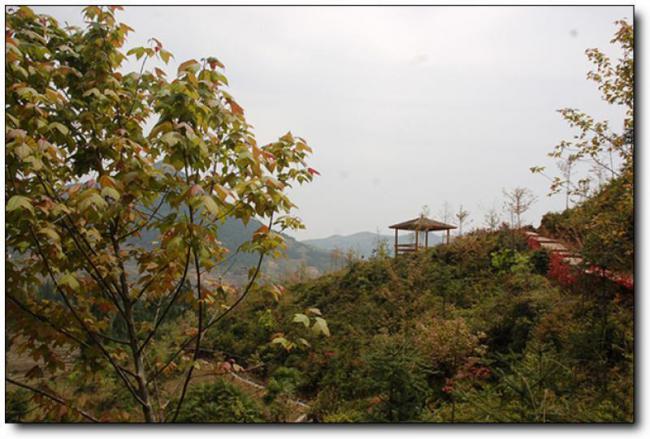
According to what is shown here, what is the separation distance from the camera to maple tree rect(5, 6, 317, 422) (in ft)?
5.56

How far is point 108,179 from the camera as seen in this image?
1647 millimetres

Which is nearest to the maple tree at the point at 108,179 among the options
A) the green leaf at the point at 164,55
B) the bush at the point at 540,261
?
the green leaf at the point at 164,55

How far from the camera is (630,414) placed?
2.61 metres

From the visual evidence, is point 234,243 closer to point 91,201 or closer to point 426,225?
point 91,201

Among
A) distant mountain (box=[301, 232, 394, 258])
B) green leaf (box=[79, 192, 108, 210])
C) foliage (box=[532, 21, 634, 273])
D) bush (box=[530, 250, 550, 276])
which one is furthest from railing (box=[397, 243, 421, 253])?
green leaf (box=[79, 192, 108, 210])

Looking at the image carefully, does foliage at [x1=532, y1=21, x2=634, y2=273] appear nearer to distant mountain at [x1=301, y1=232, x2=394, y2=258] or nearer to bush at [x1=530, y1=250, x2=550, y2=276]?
bush at [x1=530, y1=250, x2=550, y2=276]

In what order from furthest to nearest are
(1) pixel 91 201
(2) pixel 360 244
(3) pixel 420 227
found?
1. (3) pixel 420 227
2. (2) pixel 360 244
3. (1) pixel 91 201

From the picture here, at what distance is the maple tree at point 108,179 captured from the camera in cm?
169

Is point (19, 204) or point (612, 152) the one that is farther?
point (612, 152)

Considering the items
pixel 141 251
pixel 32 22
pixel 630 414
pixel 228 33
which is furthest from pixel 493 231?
pixel 32 22

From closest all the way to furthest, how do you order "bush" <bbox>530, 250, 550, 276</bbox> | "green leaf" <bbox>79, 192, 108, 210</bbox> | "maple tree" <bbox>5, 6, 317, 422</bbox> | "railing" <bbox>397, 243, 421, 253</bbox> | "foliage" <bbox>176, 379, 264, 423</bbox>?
"green leaf" <bbox>79, 192, 108, 210</bbox> < "maple tree" <bbox>5, 6, 317, 422</bbox> < "foliage" <bbox>176, 379, 264, 423</bbox> < "bush" <bbox>530, 250, 550, 276</bbox> < "railing" <bbox>397, 243, 421, 253</bbox>

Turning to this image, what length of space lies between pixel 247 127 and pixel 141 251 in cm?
96

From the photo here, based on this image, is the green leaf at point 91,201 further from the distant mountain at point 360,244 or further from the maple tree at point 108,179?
the distant mountain at point 360,244

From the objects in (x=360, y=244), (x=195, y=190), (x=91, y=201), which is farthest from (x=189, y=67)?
(x=360, y=244)
